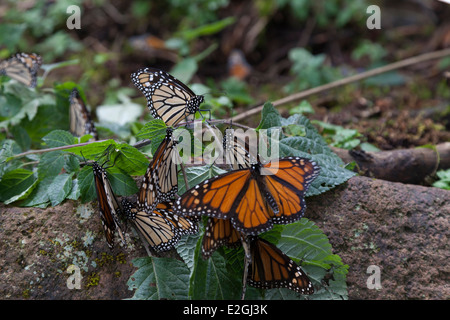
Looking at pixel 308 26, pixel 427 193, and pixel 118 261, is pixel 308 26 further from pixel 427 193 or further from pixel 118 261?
pixel 118 261

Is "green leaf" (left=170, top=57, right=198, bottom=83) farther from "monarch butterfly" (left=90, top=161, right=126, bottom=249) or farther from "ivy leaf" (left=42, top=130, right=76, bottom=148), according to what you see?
"monarch butterfly" (left=90, top=161, right=126, bottom=249)

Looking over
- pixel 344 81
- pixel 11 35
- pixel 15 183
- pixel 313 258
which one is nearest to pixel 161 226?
pixel 313 258

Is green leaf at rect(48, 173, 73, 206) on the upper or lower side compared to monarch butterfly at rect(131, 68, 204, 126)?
lower

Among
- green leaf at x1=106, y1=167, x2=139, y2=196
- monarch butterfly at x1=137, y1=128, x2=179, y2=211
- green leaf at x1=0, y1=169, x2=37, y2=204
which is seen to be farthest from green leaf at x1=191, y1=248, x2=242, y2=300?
green leaf at x1=0, y1=169, x2=37, y2=204

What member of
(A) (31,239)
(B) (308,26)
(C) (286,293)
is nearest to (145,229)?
(A) (31,239)

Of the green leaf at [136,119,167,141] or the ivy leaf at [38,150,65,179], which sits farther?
the ivy leaf at [38,150,65,179]

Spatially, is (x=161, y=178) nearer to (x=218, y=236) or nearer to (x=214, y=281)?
(x=218, y=236)

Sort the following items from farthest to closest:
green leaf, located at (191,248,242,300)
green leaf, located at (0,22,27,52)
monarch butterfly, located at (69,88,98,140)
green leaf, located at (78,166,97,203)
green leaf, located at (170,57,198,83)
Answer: green leaf, located at (170,57,198,83) → green leaf, located at (0,22,27,52) → monarch butterfly, located at (69,88,98,140) → green leaf, located at (78,166,97,203) → green leaf, located at (191,248,242,300)

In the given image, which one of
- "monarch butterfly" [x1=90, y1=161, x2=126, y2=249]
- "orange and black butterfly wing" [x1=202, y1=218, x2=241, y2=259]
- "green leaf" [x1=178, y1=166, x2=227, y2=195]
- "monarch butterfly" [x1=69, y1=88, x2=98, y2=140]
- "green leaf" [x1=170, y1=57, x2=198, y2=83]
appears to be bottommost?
"orange and black butterfly wing" [x1=202, y1=218, x2=241, y2=259]
